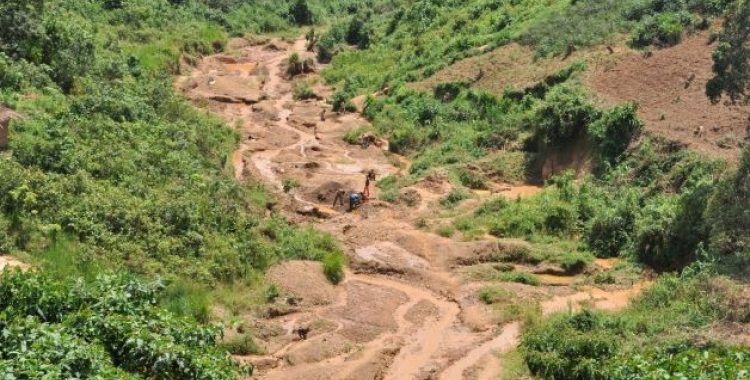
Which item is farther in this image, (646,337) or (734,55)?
(734,55)

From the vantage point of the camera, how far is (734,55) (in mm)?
23141

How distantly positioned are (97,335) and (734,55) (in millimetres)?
17554

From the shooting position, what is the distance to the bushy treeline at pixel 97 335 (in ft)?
39.3

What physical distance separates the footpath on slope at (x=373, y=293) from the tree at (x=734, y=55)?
19.7 ft

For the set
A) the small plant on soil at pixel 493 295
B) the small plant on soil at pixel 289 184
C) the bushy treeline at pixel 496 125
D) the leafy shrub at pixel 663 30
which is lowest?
the small plant on soil at pixel 289 184

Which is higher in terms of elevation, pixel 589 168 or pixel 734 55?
pixel 734 55

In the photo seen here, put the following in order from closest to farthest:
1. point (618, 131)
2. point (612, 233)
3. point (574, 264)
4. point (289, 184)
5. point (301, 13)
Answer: point (574, 264) → point (612, 233) → point (618, 131) → point (289, 184) → point (301, 13)

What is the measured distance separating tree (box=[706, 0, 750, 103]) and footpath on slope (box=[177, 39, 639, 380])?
19.7ft

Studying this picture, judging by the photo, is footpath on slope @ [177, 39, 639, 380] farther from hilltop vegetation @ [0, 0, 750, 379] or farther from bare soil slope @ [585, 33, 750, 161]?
bare soil slope @ [585, 33, 750, 161]

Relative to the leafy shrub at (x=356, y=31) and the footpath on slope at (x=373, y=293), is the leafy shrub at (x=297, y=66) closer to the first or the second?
the leafy shrub at (x=356, y=31)

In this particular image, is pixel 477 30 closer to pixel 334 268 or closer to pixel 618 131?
pixel 618 131

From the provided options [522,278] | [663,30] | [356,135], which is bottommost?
[522,278]

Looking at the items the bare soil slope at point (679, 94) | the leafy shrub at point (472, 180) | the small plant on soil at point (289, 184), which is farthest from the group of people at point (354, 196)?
the bare soil slope at point (679, 94)

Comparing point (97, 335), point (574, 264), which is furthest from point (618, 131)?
point (97, 335)
